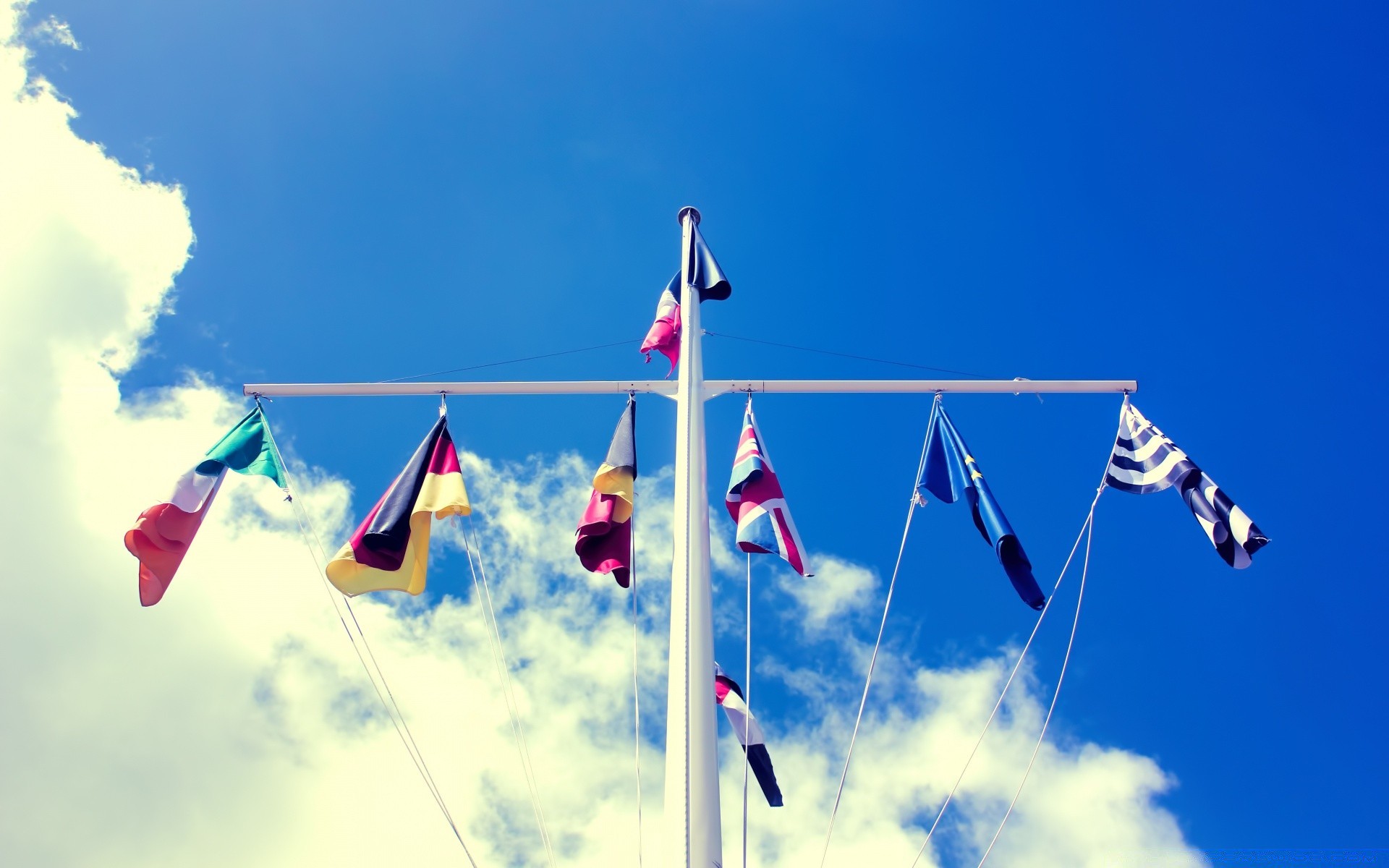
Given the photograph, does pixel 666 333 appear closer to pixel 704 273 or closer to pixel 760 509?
pixel 704 273

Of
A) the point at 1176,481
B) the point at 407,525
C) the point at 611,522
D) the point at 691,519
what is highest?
the point at 1176,481

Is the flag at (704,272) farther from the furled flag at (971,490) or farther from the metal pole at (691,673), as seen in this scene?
the furled flag at (971,490)

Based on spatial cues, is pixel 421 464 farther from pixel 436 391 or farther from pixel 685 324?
pixel 685 324

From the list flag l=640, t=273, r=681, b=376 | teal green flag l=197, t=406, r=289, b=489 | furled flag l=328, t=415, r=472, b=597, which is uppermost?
flag l=640, t=273, r=681, b=376

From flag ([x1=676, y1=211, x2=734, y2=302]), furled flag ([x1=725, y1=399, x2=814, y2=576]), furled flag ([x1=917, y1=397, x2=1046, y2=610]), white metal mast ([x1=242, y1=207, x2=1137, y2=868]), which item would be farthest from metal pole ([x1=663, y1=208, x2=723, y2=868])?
furled flag ([x1=917, y1=397, x2=1046, y2=610])

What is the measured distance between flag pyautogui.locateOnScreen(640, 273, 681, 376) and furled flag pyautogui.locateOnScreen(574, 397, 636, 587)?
1.66 m

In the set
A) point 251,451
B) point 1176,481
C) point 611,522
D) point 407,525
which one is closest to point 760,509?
point 611,522

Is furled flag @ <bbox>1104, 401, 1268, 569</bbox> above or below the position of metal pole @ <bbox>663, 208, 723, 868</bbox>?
above

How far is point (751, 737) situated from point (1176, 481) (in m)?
5.59

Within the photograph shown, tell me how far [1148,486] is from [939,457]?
2408 mm

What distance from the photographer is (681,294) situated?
1056 centimetres

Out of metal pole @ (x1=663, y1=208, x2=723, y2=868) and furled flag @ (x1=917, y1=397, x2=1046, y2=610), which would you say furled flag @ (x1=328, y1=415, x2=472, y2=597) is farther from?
furled flag @ (x1=917, y1=397, x2=1046, y2=610)

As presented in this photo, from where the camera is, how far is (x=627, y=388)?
10.4 meters

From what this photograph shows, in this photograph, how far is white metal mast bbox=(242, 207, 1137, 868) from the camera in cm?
610
